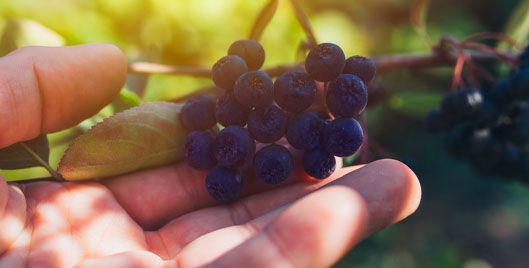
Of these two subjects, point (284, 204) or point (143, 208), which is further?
point (143, 208)

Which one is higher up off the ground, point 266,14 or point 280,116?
point 266,14

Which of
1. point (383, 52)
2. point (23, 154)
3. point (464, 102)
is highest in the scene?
point (464, 102)

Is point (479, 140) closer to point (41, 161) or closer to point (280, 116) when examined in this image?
point (280, 116)

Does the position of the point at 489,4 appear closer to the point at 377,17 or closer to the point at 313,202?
the point at 377,17

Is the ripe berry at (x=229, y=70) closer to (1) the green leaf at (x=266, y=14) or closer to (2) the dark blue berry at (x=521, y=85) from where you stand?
(1) the green leaf at (x=266, y=14)

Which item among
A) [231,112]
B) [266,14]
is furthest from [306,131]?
[266,14]

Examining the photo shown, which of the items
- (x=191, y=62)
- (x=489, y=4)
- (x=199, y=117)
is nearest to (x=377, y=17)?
(x=489, y=4)

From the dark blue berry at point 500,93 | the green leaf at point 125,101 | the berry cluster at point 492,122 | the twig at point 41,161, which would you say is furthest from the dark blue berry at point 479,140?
the twig at point 41,161

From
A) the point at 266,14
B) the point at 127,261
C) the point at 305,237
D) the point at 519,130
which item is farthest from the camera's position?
the point at 519,130
